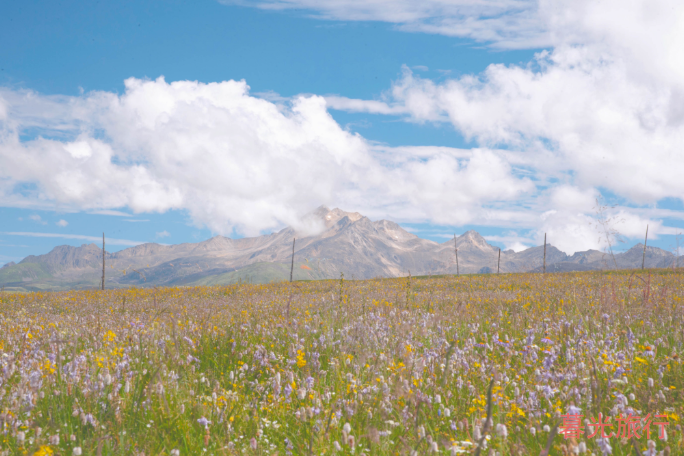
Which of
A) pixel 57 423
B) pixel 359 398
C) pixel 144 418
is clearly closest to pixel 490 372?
pixel 359 398

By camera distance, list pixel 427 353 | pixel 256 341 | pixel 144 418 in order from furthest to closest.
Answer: pixel 256 341 → pixel 427 353 → pixel 144 418

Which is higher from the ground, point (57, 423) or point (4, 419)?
point (4, 419)

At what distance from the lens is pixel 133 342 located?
20.5 feet

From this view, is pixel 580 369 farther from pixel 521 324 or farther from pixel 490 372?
pixel 521 324

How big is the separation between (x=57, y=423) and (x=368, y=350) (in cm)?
365

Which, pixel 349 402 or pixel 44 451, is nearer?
pixel 44 451

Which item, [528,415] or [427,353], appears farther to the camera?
[427,353]

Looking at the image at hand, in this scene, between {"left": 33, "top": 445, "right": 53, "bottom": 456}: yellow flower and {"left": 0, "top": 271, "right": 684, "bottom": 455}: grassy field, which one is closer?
{"left": 33, "top": 445, "right": 53, "bottom": 456}: yellow flower

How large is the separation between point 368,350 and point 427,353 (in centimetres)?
85

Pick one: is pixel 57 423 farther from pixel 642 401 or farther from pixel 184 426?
pixel 642 401

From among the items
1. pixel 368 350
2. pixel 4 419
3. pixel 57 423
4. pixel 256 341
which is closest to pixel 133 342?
pixel 256 341

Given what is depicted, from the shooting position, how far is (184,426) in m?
3.55

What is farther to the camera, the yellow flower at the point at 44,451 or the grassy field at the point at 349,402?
the grassy field at the point at 349,402

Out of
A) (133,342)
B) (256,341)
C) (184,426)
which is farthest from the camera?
(256,341)
